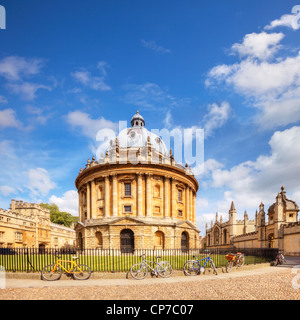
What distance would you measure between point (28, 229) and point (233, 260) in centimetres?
4438

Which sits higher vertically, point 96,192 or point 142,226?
point 96,192

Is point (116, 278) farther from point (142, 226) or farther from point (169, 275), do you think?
point (142, 226)

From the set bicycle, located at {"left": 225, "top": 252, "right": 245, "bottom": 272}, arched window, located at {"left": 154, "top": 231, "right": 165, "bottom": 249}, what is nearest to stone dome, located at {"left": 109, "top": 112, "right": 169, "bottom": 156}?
arched window, located at {"left": 154, "top": 231, "right": 165, "bottom": 249}

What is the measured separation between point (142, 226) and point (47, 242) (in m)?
34.1

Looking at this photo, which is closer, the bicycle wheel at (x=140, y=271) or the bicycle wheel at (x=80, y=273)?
the bicycle wheel at (x=80, y=273)

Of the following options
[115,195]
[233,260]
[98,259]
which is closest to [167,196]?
[115,195]

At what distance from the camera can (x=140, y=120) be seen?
→ 47.6 m

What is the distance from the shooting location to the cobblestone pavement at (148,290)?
8055 mm

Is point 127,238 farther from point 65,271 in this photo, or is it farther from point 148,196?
point 65,271

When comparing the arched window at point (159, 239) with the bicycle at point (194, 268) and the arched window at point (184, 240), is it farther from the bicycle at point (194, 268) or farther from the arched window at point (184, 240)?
the bicycle at point (194, 268)

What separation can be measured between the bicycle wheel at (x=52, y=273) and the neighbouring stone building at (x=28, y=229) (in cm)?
3360

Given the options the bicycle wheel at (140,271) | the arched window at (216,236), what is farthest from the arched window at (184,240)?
the arched window at (216,236)

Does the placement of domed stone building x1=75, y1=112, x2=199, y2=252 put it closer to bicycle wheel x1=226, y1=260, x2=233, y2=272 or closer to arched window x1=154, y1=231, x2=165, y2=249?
arched window x1=154, y1=231, x2=165, y2=249
